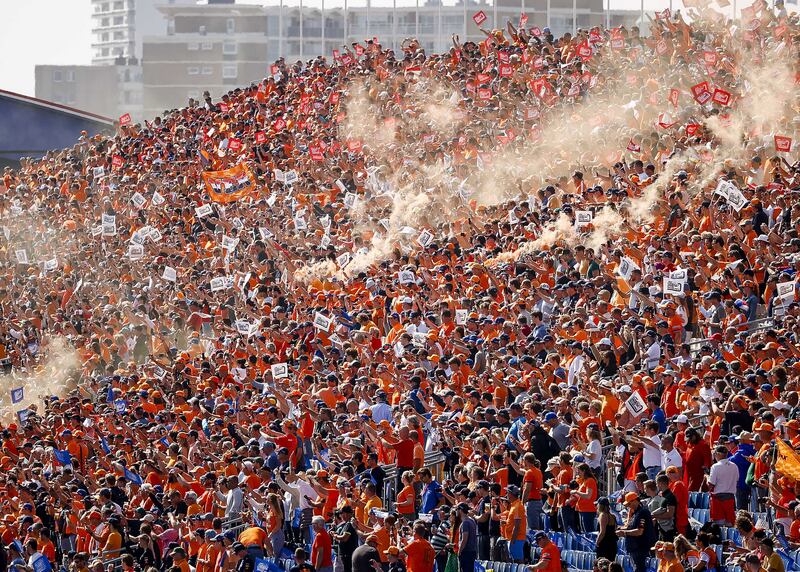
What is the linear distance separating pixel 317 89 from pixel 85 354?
11615mm

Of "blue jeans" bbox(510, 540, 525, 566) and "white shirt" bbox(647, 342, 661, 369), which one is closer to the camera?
"blue jeans" bbox(510, 540, 525, 566)

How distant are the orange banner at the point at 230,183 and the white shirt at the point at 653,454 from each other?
1893cm

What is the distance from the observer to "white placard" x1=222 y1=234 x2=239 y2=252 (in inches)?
1148

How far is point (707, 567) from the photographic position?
12992 millimetres

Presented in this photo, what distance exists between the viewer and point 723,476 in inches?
591

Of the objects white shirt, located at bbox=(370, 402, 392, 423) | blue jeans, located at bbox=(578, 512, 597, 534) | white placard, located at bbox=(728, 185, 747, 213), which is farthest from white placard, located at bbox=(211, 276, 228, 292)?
blue jeans, located at bbox=(578, 512, 597, 534)

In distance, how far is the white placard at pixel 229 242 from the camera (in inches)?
1148

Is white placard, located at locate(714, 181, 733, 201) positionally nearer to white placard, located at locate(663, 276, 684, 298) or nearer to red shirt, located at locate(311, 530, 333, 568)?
white placard, located at locate(663, 276, 684, 298)

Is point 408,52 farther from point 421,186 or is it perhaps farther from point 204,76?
point 204,76

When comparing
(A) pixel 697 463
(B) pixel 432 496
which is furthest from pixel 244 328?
(A) pixel 697 463

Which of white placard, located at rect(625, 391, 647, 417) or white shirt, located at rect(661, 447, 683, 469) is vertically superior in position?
white placard, located at rect(625, 391, 647, 417)

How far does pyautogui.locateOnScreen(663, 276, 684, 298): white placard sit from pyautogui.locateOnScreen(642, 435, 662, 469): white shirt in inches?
160

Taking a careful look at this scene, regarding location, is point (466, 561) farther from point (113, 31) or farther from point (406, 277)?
point (113, 31)

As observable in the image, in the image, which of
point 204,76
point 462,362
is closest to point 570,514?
point 462,362
